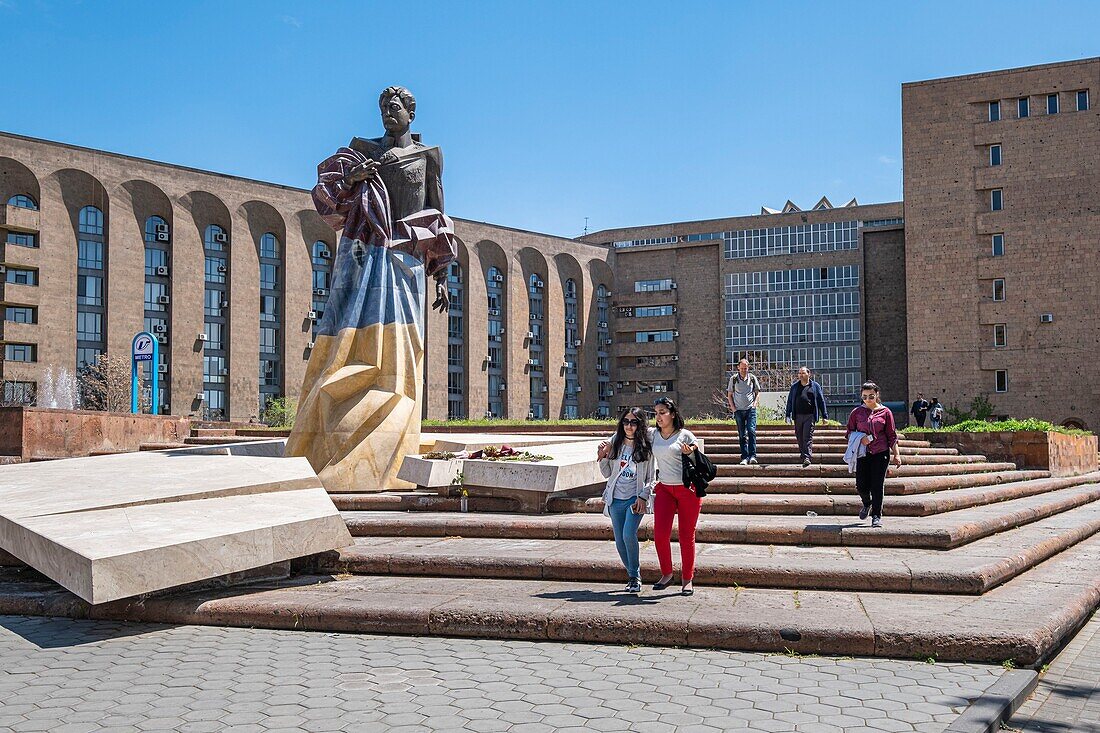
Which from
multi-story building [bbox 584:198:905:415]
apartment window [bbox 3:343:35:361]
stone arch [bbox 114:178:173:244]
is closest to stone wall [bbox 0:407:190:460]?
apartment window [bbox 3:343:35:361]

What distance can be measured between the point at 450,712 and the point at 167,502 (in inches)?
198

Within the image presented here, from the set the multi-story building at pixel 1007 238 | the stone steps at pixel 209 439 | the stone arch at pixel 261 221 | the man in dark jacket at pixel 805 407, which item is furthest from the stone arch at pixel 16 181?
the multi-story building at pixel 1007 238

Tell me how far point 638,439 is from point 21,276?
4346 centimetres

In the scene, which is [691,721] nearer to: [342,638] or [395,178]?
[342,638]

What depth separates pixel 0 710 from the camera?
4.84m

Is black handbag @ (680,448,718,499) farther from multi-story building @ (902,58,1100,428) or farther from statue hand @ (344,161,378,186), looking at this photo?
multi-story building @ (902,58,1100,428)

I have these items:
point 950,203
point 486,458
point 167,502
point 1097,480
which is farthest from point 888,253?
point 167,502

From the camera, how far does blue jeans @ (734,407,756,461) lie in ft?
47.1

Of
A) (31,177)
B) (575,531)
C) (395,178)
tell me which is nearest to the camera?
(575,531)

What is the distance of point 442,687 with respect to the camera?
5.25 m

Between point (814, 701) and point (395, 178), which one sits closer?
point (814, 701)

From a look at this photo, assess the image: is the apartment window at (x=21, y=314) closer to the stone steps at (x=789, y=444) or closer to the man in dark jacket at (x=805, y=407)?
→ the stone steps at (x=789, y=444)

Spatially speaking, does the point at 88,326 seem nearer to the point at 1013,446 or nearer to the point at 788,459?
the point at 788,459

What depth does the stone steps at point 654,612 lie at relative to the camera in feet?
19.4
